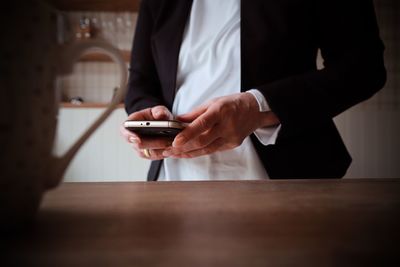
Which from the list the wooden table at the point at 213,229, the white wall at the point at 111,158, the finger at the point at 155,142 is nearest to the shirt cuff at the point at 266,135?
the finger at the point at 155,142

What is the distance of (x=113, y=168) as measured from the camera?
1.46m

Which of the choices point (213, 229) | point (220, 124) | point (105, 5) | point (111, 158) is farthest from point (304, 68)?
point (105, 5)

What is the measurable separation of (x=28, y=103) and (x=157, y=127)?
Answer: 23 cm

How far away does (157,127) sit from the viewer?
347 millimetres

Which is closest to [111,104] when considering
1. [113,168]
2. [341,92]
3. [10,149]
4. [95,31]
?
[10,149]

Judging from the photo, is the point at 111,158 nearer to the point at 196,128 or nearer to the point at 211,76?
the point at 211,76

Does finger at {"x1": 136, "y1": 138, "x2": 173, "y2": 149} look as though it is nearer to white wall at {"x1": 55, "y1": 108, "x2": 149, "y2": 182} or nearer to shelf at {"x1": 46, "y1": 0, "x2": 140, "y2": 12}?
white wall at {"x1": 55, "y1": 108, "x2": 149, "y2": 182}

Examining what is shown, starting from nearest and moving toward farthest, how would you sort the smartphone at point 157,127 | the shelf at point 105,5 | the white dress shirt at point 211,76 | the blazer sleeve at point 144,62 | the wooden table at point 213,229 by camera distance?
1. the wooden table at point 213,229
2. the smartphone at point 157,127
3. the white dress shirt at point 211,76
4. the blazer sleeve at point 144,62
5. the shelf at point 105,5

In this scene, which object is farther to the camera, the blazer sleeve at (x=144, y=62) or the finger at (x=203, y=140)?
the blazer sleeve at (x=144, y=62)

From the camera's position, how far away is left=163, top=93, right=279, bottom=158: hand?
36 centimetres

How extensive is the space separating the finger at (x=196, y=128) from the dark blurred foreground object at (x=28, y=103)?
22 cm

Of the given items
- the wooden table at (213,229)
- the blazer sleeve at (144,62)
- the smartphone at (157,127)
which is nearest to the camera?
the wooden table at (213,229)

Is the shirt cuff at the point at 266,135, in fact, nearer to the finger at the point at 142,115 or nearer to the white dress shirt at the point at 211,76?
the white dress shirt at the point at 211,76

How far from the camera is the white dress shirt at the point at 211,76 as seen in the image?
48cm
